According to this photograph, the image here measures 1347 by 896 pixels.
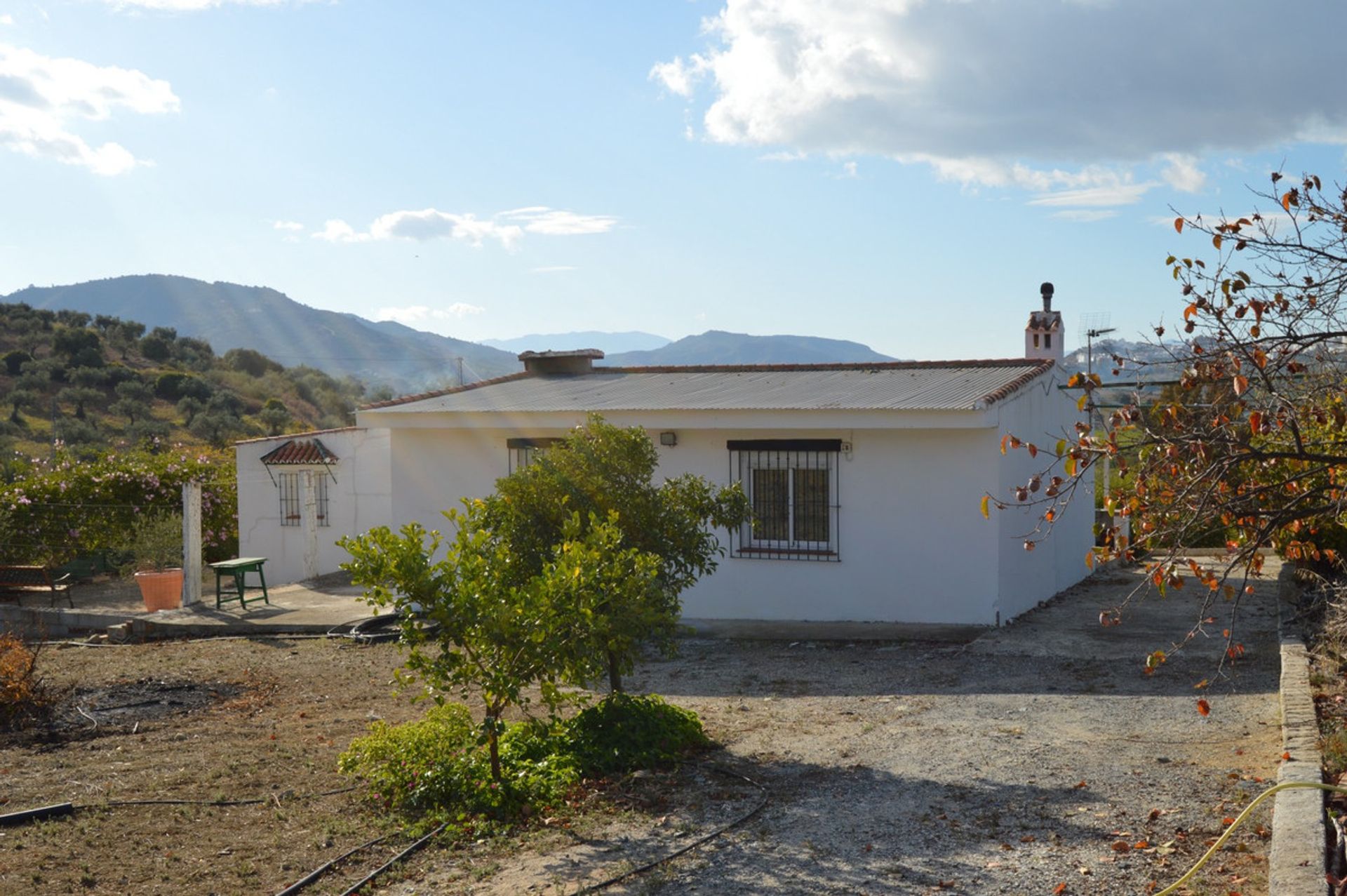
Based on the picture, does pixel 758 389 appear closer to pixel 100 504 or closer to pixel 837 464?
pixel 837 464

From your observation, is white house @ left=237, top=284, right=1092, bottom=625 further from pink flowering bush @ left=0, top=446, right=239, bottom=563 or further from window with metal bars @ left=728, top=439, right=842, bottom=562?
pink flowering bush @ left=0, top=446, right=239, bottom=563

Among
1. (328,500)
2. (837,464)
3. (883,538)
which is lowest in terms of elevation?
(883,538)

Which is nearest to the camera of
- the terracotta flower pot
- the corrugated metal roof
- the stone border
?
the stone border

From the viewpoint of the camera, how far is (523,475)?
315 inches

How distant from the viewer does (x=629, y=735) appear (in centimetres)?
739

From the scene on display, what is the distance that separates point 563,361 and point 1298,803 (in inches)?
584

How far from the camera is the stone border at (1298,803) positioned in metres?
4.57

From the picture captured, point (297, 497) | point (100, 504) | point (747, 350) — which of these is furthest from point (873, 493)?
point (747, 350)

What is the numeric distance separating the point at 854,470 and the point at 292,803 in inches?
308

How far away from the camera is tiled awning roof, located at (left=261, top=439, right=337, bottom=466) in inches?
725

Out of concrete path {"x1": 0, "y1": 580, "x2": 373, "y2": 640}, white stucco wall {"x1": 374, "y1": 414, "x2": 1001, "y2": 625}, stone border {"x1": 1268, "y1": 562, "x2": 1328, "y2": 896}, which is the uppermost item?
white stucco wall {"x1": 374, "y1": 414, "x2": 1001, "y2": 625}

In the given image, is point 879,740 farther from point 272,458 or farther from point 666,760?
point 272,458

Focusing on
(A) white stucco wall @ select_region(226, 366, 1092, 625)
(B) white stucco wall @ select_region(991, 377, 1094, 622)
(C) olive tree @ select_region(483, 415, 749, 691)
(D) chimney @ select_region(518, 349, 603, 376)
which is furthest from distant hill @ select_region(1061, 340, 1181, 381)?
(D) chimney @ select_region(518, 349, 603, 376)

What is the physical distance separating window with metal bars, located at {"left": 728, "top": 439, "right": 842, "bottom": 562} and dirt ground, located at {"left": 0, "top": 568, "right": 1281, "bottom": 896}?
2311mm
